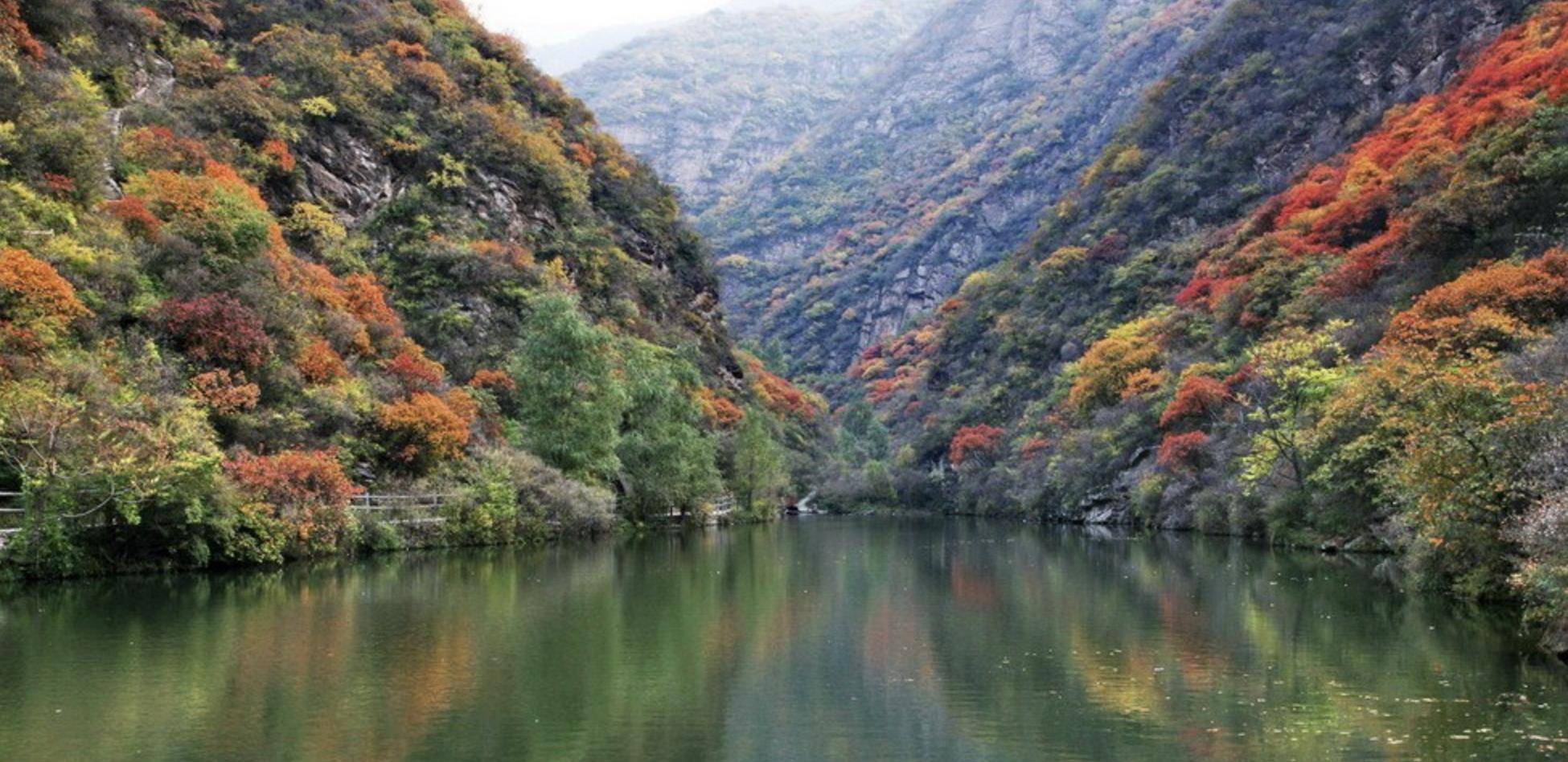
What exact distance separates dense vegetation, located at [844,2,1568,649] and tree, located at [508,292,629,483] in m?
27.7

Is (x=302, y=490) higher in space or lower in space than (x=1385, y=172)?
lower

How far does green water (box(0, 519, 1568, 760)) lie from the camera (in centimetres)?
1392

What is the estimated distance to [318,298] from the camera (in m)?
47.2

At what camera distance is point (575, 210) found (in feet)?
249

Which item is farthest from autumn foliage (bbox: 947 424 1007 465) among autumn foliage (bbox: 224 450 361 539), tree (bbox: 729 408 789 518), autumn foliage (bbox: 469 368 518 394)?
autumn foliage (bbox: 224 450 361 539)

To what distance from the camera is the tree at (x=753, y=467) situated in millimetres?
76312

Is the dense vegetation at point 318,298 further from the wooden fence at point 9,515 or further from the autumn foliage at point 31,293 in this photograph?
the wooden fence at point 9,515

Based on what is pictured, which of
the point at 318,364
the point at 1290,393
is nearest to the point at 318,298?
the point at 318,364

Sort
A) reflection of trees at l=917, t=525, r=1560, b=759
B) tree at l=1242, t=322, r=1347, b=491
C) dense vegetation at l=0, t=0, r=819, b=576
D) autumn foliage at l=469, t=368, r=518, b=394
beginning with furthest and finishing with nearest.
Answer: autumn foliage at l=469, t=368, r=518, b=394
tree at l=1242, t=322, r=1347, b=491
dense vegetation at l=0, t=0, r=819, b=576
reflection of trees at l=917, t=525, r=1560, b=759

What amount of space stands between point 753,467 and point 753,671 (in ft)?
192

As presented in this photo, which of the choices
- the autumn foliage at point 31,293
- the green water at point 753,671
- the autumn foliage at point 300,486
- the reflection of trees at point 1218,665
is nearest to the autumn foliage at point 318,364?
the autumn foliage at point 300,486

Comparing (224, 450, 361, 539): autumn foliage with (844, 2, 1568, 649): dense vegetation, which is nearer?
(844, 2, 1568, 649): dense vegetation

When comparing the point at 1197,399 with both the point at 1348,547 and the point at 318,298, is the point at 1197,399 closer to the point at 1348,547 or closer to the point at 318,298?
the point at 1348,547

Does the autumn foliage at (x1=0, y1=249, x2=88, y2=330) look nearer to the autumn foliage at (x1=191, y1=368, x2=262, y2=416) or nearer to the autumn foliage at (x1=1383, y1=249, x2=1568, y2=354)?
the autumn foliage at (x1=191, y1=368, x2=262, y2=416)
